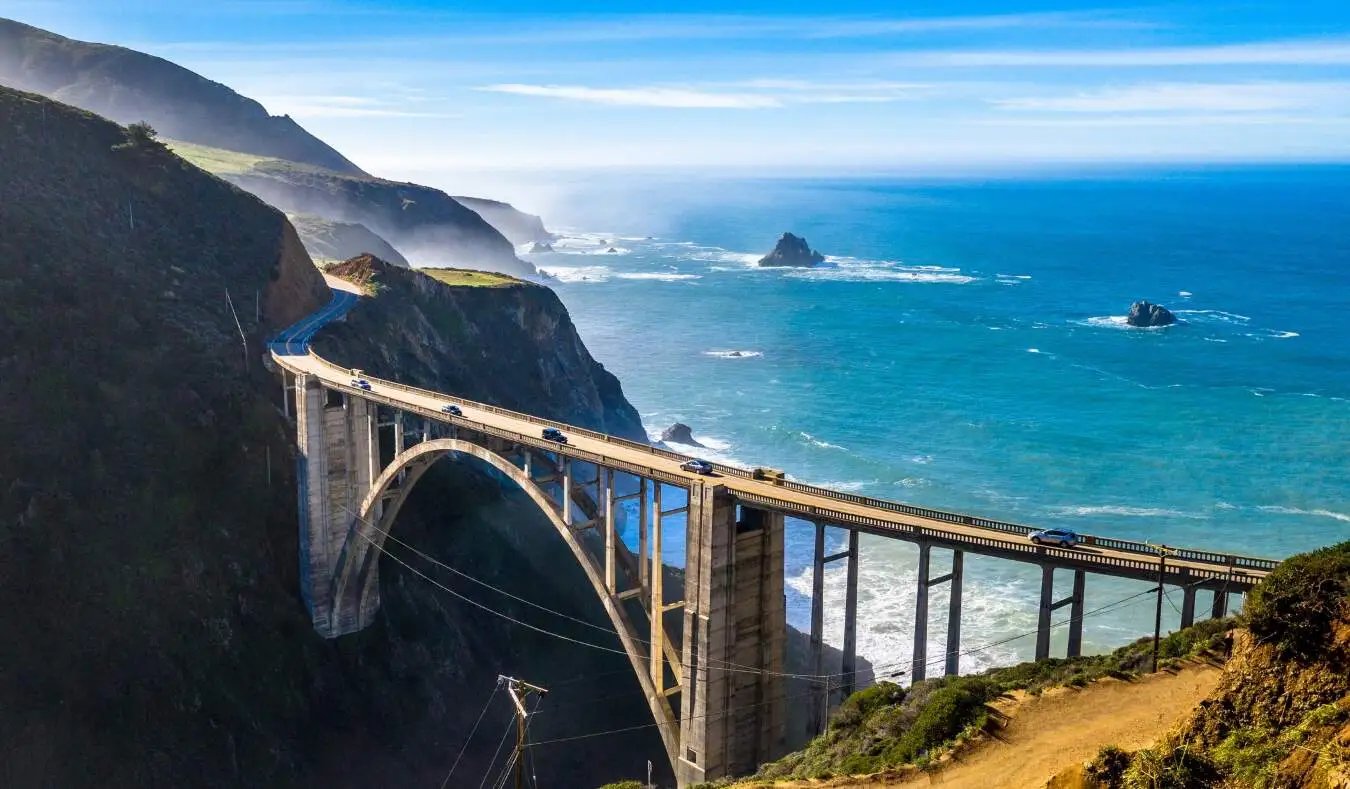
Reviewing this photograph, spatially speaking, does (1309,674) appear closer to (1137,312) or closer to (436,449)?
(436,449)

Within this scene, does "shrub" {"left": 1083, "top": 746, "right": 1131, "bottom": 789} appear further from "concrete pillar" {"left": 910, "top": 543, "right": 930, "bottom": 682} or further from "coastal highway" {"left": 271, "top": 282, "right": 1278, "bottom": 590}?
"concrete pillar" {"left": 910, "top": 543, "right": 930, "bottom": 682}

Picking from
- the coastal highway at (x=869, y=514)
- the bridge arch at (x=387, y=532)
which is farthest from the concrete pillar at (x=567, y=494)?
the coastal highway at (x=869, y=514)

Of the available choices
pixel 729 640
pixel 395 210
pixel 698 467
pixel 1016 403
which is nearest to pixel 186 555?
pixel 698 467

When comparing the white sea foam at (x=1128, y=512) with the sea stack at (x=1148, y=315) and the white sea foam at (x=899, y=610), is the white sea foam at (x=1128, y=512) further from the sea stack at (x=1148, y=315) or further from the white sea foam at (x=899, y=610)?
the sea stack at (x=1148, y=315)

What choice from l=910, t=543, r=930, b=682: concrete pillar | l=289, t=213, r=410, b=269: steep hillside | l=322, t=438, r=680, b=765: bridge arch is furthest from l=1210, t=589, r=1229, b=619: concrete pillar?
l=289, t=213, r=410, b=269: steep hillside

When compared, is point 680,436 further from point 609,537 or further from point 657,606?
point 657,606
